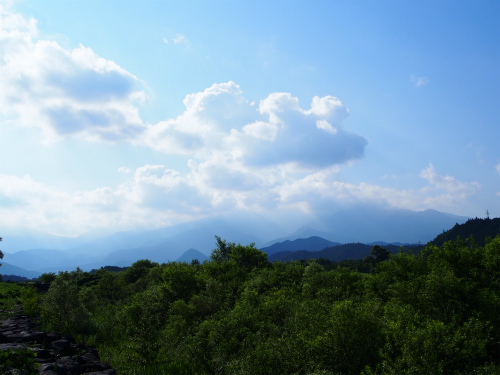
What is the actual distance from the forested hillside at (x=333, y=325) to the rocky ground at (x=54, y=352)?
1.81 m

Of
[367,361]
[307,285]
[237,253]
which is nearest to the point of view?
[367,361]

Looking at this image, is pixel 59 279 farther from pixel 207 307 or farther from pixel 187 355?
pixel 187 355

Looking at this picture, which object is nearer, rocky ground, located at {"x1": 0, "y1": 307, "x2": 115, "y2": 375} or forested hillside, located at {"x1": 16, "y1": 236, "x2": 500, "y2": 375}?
forested hillside, located at {"x1": 16, "y1": 236, "x2": 500, "y2": 375}

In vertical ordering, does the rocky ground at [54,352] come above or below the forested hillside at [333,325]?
below

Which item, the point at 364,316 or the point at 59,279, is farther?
the point at 59,279

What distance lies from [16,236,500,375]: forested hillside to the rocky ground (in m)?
1.81

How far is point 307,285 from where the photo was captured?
37.7 metres

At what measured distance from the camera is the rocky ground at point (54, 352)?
2434 centimetres

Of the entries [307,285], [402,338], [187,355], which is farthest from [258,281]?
[402,338]

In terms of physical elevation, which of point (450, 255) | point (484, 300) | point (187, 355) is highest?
point (450, 255)

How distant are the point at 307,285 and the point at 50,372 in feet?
90.5

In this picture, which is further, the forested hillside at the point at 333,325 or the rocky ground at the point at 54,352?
the rocky ground at the point at 54,352

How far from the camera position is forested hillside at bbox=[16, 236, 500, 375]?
48.6 ft

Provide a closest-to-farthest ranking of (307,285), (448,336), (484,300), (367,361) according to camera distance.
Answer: (448,336) < (367,361) < (484,300) < (307,285)
